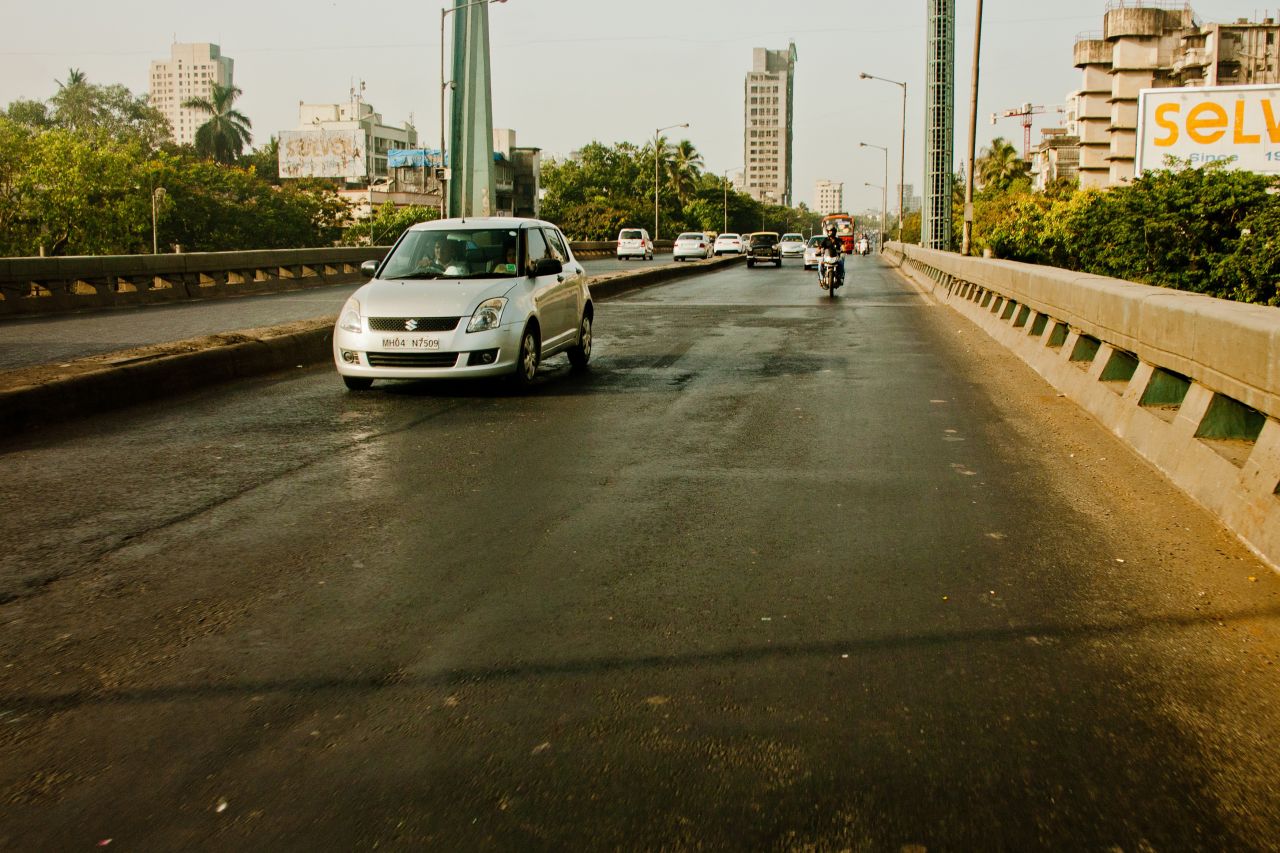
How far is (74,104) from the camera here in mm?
126625

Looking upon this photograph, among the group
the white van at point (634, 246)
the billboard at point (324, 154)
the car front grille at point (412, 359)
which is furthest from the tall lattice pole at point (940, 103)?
the billboard at point (324, 154)

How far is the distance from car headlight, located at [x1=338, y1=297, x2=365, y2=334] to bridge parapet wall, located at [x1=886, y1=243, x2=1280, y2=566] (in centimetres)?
617

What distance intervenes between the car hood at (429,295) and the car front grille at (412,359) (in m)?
0.35

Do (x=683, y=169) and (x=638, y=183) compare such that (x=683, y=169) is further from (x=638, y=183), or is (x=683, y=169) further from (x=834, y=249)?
(x=834, y=249)

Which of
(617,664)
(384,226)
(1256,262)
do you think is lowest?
(617,664)

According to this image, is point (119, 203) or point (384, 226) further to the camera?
point (384, 226)

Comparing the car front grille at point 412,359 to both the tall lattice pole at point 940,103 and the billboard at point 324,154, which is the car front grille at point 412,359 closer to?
the tall lattice pole at point 940,103

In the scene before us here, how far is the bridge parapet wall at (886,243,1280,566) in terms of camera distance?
5.68 m

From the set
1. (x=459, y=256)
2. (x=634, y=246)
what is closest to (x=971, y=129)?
(x=459, y=256)

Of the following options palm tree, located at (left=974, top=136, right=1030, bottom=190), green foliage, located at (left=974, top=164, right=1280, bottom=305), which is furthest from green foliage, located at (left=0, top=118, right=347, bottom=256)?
palm tree, located at (left=974, top=136, right=1030, bottom=190)

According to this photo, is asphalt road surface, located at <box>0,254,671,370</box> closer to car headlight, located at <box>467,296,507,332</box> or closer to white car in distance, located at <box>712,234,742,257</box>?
car headlight, located at <box>467,296,507,332</box>

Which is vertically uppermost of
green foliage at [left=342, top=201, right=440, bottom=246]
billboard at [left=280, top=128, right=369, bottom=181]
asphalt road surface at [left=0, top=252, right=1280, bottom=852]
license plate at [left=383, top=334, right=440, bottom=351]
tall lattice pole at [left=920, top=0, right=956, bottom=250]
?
billboard at [left=280, top=128, right=369, bottom=181]

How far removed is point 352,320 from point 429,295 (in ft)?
2.33

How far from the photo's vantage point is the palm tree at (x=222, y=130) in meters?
133
